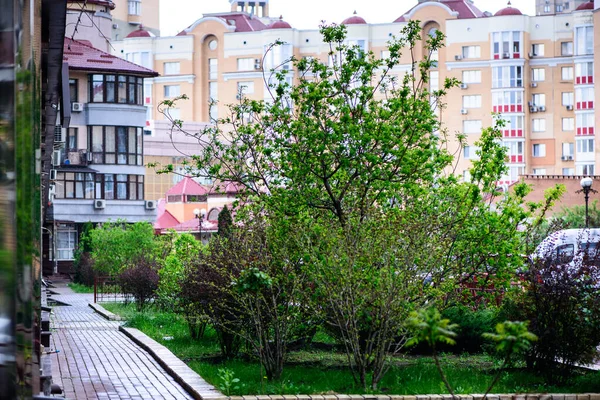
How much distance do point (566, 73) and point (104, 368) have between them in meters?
87.4

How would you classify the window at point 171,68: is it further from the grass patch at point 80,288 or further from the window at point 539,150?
the grass patch at point 80,288

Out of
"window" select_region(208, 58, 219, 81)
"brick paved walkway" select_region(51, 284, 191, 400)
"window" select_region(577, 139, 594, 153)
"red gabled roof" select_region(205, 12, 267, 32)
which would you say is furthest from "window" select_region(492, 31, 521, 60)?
"brick paved walkway" select_region(51, 284, 191, 400)

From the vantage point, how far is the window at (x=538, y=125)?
97125 mm

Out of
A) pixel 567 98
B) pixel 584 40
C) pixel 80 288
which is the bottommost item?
pixel 80 288

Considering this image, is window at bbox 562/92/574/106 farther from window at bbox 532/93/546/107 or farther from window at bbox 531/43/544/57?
window at bbox 531/43/544/57

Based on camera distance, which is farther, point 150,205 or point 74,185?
point 150,205

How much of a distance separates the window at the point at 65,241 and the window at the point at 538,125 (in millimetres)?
49937

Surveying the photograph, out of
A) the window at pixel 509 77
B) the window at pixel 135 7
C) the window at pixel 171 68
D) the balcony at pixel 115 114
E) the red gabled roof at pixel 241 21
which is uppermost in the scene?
the window at pixel 135 7

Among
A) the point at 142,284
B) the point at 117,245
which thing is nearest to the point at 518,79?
the point at 117,245

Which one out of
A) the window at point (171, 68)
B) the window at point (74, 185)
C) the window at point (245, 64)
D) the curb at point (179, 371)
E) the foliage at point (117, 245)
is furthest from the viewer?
the window at point (171, 68)

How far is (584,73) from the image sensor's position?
307 ft

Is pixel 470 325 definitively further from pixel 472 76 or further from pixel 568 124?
pixel 568 124

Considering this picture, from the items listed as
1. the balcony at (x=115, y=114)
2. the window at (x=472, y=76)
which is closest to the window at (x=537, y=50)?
the window at (x=472, y=76)

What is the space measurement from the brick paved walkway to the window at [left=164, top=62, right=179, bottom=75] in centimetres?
8948
